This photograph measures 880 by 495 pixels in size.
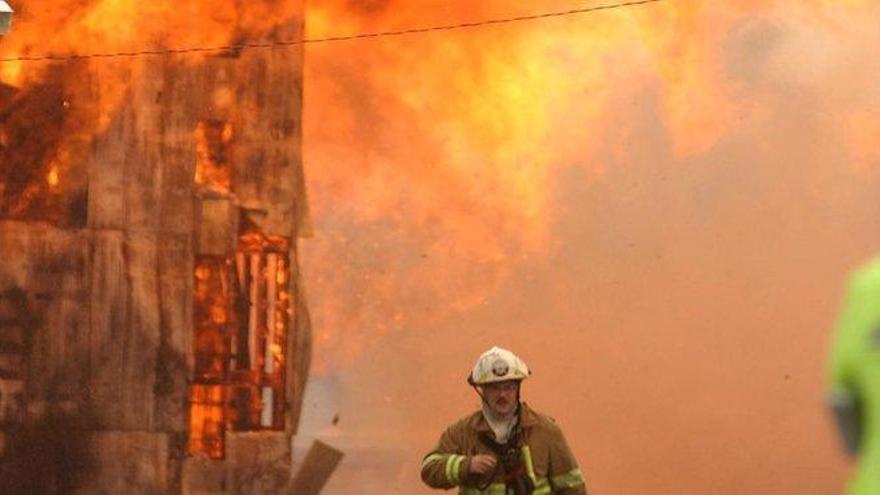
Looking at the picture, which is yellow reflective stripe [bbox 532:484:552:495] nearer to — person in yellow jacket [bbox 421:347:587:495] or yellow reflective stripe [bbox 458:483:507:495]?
person in yellow jacket [bbox 421:347:587:495]

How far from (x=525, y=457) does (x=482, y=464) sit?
1.00 feet

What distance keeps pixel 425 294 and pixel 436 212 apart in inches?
23.5

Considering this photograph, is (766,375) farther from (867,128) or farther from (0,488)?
(0,488)

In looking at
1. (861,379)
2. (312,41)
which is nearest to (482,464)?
(861,379)

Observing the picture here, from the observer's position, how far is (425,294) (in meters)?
11.8

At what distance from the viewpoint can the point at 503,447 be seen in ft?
21.8

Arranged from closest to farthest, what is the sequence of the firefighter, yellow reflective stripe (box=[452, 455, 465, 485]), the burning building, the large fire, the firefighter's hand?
the firefighter < the firefighter's hand < yellow reflective stripe (box=[452, 455, 465, 485]) < the burning building < the large fire

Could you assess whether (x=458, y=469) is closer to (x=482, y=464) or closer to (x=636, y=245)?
(x=482, y=464)

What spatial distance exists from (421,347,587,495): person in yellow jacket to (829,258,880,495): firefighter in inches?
177

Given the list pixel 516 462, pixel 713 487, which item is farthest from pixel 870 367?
pixel 713 487

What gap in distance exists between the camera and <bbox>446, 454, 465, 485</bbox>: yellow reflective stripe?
6.48m

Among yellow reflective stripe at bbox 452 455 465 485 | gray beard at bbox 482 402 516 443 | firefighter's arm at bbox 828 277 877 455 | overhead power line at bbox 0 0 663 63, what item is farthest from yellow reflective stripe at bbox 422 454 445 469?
overhead power line at bbox 0 0 663 63

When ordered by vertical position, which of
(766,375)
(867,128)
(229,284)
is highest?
(867,128)

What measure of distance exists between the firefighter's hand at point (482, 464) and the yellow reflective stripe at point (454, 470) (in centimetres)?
8
